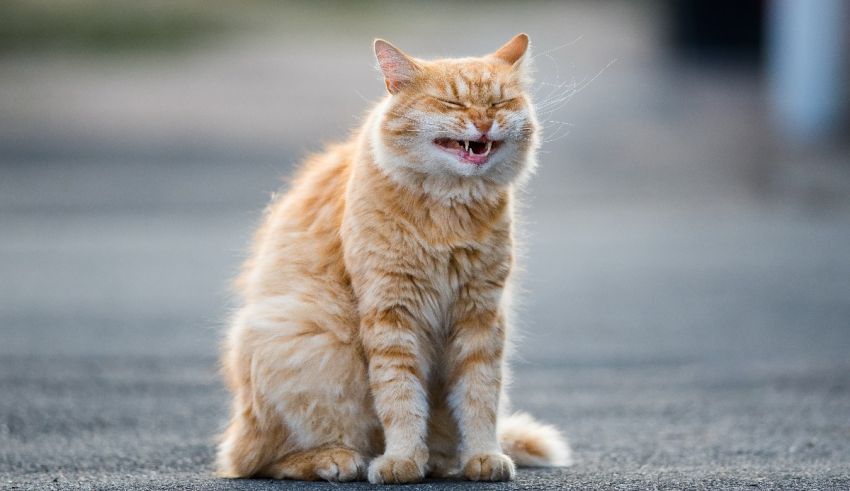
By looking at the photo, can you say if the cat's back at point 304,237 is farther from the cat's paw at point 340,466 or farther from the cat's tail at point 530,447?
the cat's tail at point 530,447

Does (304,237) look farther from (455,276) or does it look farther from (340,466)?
(340,466)

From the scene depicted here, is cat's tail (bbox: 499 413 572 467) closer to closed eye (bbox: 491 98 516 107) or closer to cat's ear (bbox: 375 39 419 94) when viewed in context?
closed eye (bbox: 491 98 516 107)

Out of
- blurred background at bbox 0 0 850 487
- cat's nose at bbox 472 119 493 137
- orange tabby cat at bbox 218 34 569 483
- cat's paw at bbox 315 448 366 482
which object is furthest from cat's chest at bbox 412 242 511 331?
blurred background at bbox 0 0 850 487

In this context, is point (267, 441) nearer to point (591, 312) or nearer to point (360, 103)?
point (591, 312)

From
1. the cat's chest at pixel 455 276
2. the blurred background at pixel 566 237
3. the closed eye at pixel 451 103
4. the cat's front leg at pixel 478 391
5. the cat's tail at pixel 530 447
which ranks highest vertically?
the closed eye at pixel 451 103

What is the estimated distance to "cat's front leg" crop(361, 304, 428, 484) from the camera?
167 inches

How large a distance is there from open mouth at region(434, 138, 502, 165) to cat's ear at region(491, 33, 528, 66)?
449mm

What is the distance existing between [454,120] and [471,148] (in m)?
0.12

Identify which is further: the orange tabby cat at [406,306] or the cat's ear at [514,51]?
the cat's ear at [514,51]

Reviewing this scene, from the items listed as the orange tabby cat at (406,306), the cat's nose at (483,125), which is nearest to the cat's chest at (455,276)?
the orange tabby cat at (406,306)

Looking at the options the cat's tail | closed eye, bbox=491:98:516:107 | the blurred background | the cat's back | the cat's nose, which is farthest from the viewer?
the blurred background

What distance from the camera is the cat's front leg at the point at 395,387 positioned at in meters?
4.23

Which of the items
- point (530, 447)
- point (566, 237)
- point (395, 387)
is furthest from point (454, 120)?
point (566, 237)

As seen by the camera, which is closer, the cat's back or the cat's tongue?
the cat's tongue
